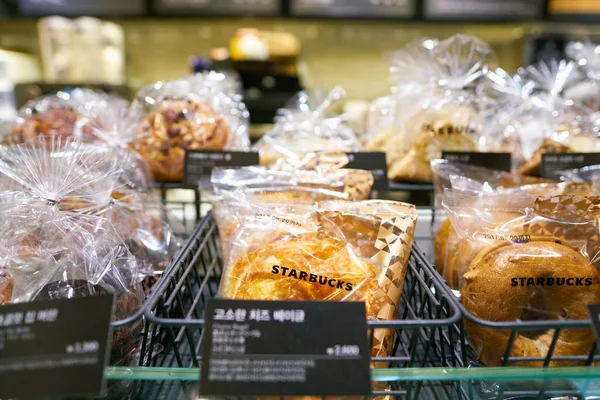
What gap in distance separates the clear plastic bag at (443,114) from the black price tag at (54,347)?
0.92m

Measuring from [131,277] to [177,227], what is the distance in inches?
16.2

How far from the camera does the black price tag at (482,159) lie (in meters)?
1.12

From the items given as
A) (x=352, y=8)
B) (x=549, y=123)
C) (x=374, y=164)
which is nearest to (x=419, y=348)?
(x=374, y=164)

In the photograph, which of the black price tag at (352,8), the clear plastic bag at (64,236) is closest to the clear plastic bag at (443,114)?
the clear plastic bag at (64,236)

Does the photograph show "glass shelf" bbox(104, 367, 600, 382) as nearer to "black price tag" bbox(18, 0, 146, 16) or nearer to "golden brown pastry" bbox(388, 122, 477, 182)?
"golden brown pastry" bbox(388, 122, 477, 182)

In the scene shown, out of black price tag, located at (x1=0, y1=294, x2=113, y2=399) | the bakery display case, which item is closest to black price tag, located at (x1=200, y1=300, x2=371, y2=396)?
the bakery display case

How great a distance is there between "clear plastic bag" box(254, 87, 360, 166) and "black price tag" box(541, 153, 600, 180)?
0.51m

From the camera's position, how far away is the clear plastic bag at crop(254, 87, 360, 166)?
126 centimetres

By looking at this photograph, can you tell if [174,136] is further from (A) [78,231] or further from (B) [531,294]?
(B) [531,294]

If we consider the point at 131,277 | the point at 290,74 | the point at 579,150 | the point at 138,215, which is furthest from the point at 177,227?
the point at 290,74

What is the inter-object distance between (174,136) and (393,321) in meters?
0.90

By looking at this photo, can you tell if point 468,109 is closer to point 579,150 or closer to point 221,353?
point 579,150

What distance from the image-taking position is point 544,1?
2973 millimetres

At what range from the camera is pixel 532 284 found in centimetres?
68
